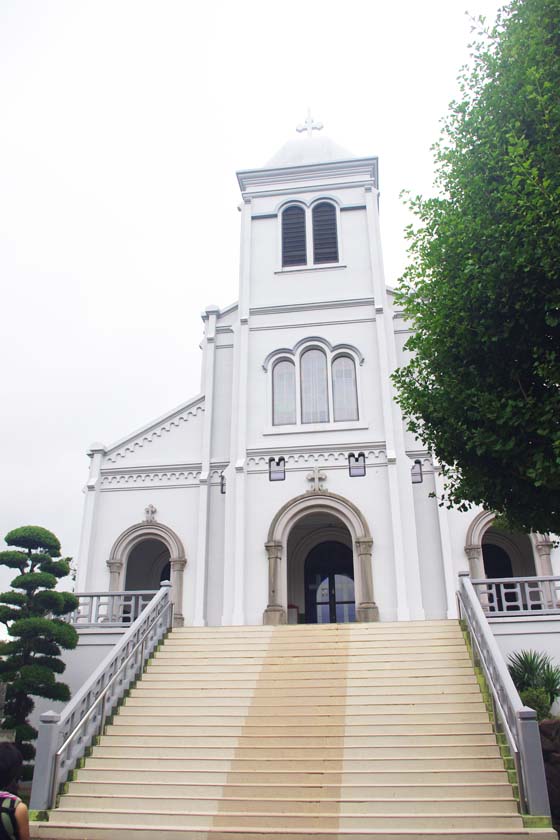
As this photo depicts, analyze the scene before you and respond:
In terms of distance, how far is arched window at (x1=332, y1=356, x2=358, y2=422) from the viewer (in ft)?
65.9

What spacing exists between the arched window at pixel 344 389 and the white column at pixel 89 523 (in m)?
7.33

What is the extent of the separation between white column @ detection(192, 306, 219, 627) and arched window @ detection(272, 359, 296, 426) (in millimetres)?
2022

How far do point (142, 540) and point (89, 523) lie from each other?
1627 mm

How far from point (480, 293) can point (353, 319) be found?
12098mm

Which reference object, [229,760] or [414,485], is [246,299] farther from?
[229,760]

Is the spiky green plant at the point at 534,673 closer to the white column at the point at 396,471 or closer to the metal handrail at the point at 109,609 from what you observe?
the white column at the point at 396,471

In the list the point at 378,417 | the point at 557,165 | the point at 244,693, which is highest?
the point at 378,417

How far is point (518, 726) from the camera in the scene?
8523 millimetres

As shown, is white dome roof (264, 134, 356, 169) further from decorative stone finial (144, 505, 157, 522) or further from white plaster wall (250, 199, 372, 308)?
decorative stone finial (144, 505, 157, 522)

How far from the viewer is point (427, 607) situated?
17.7 metres

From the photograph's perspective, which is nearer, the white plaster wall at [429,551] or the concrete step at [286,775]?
the concrete step at [286,775]

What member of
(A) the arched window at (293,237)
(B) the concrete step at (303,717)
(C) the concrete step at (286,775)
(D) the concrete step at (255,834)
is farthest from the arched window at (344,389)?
(D) the concrete step at (255,834)

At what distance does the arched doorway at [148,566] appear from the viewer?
2155cm

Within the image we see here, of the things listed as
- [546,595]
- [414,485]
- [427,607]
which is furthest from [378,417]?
[546,595]
